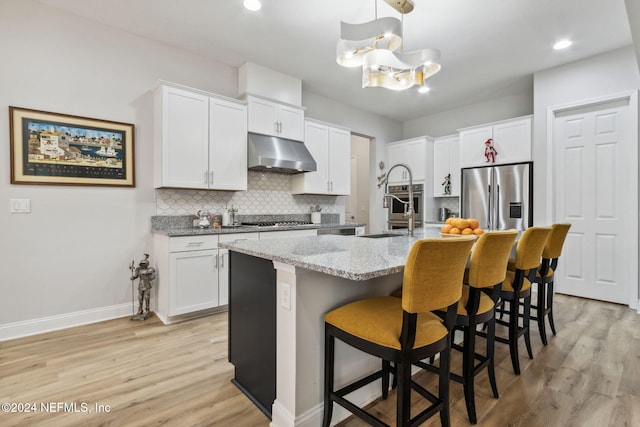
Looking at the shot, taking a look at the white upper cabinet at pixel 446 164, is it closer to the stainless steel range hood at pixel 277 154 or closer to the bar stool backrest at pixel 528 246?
the stainless steel range hood at pixel 277 154

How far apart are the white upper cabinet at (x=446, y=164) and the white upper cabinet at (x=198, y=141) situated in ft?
11.5

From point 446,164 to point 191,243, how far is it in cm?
438

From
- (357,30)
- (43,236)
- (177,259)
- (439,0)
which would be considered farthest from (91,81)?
(439,0)

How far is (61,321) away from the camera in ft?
9.53

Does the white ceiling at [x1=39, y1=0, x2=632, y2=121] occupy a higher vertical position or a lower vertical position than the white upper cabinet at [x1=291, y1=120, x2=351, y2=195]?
higher

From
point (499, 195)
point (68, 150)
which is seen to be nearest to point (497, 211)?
point (499, 195)

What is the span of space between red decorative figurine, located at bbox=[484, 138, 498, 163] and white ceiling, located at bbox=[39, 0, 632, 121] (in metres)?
0.90

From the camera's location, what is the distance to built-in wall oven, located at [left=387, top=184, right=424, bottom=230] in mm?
5582

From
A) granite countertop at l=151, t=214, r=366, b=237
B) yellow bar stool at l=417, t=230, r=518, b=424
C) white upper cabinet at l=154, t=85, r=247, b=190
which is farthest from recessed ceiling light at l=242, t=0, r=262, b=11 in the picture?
yellow bar stool at l=417, t=230, r=518, b=424

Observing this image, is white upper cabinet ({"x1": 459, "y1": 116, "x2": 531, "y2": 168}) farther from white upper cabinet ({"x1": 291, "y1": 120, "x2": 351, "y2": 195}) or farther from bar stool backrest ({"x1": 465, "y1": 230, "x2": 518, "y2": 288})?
bar stool backrest ({"x1": 465, "y1": 230, "x2": 518, "y2": 288})

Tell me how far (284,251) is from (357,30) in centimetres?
152

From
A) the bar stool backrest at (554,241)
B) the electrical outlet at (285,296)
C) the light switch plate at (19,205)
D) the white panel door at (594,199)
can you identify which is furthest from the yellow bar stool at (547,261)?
the light switch plate at (19,205)

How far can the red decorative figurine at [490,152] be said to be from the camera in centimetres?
465

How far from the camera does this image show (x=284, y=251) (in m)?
1.59
